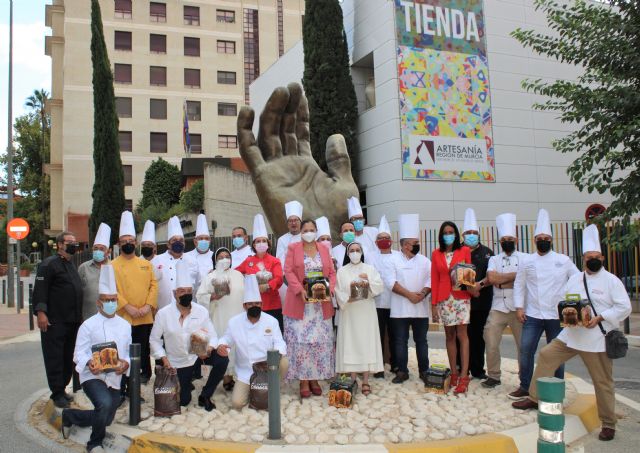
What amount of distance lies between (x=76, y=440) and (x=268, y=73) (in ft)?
75.5

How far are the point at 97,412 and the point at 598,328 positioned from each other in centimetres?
484

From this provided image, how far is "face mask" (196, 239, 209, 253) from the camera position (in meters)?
8.51

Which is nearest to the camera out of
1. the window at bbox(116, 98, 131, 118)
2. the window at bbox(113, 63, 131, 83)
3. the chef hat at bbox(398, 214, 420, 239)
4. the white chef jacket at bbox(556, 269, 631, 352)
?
the white chef jacket at bbox(556, 269, 631, 352)

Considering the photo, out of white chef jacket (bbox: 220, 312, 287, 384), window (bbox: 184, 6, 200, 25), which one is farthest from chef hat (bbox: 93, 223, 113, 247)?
window (bbox: 184, 6, 200, 25)

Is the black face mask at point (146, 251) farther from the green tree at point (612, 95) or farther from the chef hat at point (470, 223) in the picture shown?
the green tree at point (612, 95)

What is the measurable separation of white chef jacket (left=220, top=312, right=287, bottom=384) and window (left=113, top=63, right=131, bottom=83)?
42607 mm

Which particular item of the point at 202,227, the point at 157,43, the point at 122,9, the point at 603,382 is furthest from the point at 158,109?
the point at 603,382

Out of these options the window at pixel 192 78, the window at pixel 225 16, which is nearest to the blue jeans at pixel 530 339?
the window at pixel 192 78

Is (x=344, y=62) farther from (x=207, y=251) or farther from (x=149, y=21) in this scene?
(x=149, y=21)

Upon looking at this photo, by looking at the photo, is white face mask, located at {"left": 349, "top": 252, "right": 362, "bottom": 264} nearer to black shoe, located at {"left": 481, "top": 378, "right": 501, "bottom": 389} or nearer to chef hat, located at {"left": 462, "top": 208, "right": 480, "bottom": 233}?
chef hat, located at {"left": 462, "top": 208, "right": 480, "bottom": 233}

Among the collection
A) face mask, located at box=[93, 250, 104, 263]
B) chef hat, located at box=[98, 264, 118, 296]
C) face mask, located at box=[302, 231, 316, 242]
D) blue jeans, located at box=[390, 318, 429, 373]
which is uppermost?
face mask, located at box=[302, 231, 316, 242]

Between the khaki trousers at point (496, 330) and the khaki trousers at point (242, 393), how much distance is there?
8.15 feet

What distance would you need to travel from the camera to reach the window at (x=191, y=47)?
47.4 meters

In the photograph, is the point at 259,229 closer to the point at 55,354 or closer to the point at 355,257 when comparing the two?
the point at 355,257
